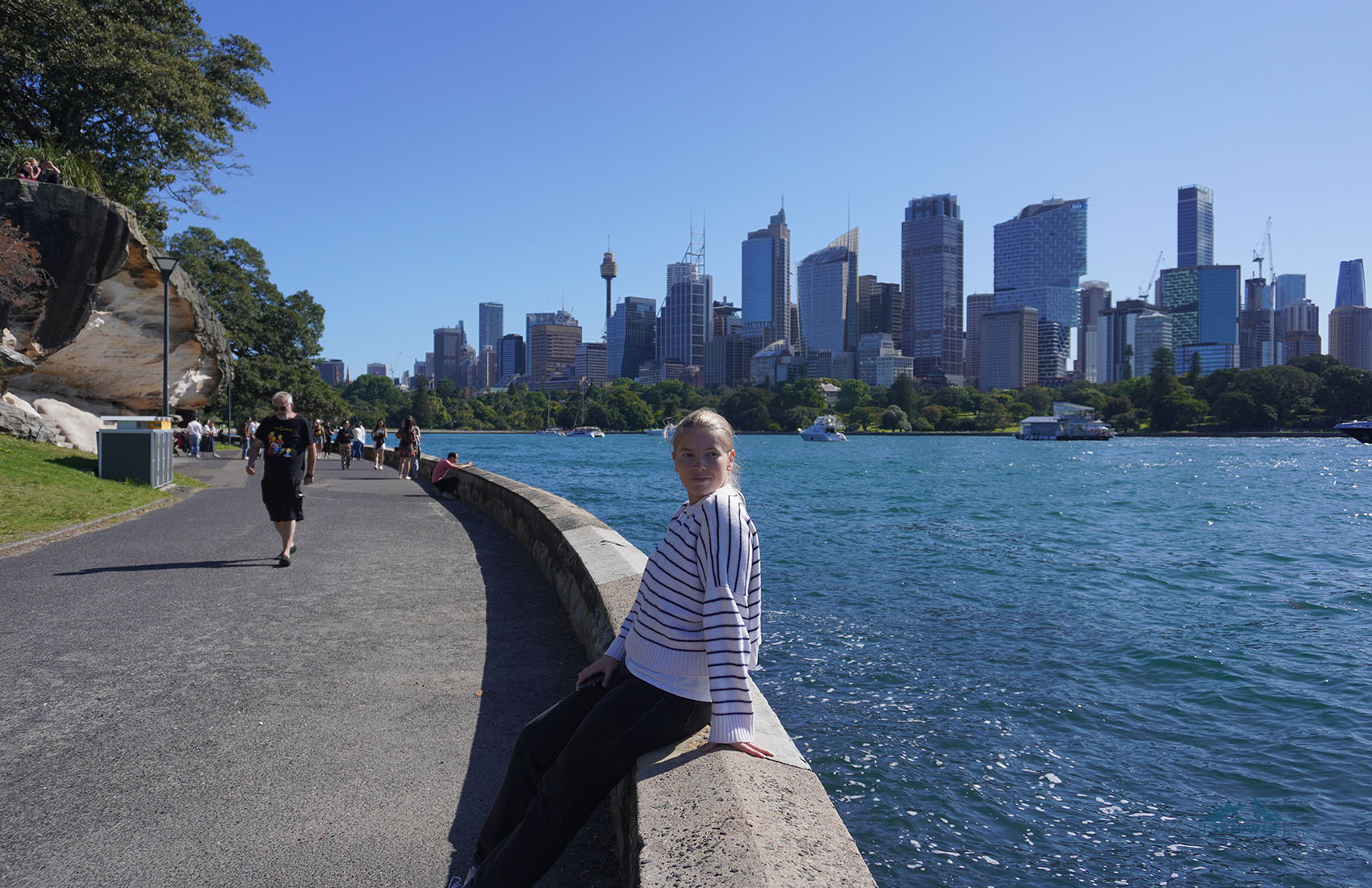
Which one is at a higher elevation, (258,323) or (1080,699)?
(258,323)

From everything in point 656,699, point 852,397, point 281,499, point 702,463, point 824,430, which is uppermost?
point 852,397

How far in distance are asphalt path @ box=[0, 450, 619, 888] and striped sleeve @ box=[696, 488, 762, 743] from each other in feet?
2.28

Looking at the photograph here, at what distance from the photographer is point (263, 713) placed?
427 cm

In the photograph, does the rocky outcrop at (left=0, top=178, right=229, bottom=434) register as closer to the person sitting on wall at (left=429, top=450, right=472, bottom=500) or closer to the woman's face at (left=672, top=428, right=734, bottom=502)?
the person sitting on wall at (left=429, top=450, right=472, bottom=500)

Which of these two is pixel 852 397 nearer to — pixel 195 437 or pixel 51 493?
pixel 195 437

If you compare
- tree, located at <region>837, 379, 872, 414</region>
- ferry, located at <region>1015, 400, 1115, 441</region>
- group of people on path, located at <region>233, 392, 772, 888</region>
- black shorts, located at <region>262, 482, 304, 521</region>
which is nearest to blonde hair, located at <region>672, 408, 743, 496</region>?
group of people on path, located at <region>233, 392, 772, 888</region>

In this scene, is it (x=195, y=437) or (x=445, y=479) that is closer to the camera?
(x=445, y=479)

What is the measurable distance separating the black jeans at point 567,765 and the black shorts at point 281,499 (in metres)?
6.35

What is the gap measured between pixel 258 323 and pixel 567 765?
54168mm

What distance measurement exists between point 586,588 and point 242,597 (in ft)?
10.0

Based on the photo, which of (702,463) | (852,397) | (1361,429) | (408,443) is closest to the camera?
(702,463)

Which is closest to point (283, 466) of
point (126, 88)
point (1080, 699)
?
point (1080, 699)

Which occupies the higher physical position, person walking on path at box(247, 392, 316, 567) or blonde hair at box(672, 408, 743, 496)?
blonde hair at box(672, 408, 743, 496)

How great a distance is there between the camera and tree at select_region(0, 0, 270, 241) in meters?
20.6
